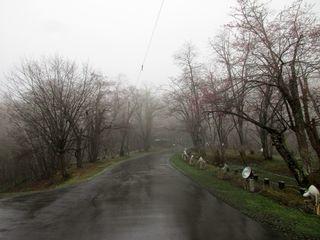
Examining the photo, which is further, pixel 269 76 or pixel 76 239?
pixel 269 76

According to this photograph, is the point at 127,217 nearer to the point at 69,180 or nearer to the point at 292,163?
the point at 292,163

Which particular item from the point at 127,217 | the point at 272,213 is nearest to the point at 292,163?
the point at 272,213

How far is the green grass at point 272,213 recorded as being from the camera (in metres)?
9.17

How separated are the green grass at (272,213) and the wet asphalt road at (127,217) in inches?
18.2

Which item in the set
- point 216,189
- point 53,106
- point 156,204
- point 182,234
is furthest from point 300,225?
point 53,106

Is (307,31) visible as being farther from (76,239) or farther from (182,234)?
(76,239)

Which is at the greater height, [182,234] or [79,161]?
[79,161]

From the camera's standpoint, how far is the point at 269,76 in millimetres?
17078

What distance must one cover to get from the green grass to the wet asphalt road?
0.46 metres

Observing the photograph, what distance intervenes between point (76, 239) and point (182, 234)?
2683 millimetres

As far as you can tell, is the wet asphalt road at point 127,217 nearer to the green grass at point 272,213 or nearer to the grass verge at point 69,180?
the green grass at point 272,213

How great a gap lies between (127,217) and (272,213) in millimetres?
4765

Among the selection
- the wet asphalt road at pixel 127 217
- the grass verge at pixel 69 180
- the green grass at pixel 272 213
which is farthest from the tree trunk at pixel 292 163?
the grass verge at pixel 69 180

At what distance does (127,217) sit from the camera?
432 inches
